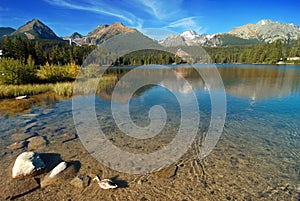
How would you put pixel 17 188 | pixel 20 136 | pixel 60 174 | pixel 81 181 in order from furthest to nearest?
pixel 20 136 → pixel 60 174 → pixel 81 181 → pixel 17 188

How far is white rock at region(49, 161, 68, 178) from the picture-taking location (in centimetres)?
597

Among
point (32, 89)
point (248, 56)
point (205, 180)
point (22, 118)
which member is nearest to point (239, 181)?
point (205, 180)

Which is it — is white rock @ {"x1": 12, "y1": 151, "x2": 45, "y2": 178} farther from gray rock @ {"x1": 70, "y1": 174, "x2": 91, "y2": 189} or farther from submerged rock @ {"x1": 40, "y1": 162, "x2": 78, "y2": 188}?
gray rock @ {"x1": 70, "y1": 174, "x2": 91, "y2": 189}

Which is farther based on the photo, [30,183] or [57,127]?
[57,127]

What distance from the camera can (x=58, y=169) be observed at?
20.3 feet

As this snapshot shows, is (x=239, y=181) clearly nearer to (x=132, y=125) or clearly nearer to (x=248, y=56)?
(x=132, y=125)

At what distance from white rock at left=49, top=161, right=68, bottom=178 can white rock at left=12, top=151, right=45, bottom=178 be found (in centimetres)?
54

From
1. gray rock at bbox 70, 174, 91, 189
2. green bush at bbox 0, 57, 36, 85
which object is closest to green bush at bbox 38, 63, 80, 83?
green bush at bbox 0, 57, 36, 85

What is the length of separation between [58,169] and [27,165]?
3.40 feet

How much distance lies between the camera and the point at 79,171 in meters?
6.30

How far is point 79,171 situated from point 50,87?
22037 mm

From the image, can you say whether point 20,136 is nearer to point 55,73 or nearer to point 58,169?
point 58,169

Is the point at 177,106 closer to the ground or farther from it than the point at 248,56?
closer to the ground

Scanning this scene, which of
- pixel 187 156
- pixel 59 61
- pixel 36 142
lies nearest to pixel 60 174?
pixel 36 142
